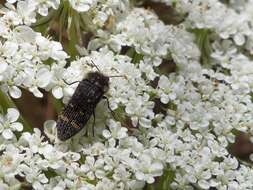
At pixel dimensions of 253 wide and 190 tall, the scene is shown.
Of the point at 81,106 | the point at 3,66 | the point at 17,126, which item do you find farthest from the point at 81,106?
the point at 3,66

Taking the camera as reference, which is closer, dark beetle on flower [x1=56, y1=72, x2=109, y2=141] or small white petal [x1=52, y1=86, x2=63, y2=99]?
dark beetle on flower [x1=56, y1=72, x2=109, y2=141]

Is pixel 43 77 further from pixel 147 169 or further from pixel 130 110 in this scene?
pixel 147 169

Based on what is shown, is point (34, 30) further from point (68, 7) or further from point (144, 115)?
point (144, 115)

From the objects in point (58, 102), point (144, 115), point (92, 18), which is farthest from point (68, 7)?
point (144, 115)

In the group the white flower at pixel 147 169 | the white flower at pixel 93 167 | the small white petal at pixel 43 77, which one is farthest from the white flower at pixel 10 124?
the white flower at pixel 147 169

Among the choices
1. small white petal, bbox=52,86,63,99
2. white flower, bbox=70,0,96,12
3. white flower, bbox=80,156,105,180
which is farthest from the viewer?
white flower, bbox=70,0,96,12

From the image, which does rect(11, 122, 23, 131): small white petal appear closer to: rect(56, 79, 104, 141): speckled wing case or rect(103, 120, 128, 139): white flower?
rect(56, 79, 104, 141): speckled wing case

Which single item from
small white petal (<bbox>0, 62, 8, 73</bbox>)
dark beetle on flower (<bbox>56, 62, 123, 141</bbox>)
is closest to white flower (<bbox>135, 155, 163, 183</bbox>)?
dark beetle on flower (<bbox>56, 62, 123, 141</bbox>)

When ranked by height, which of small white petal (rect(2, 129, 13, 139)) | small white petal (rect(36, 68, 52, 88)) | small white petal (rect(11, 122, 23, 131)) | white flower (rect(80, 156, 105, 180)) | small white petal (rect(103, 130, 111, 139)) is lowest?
white flower (rect(80, 156, 105, 180))

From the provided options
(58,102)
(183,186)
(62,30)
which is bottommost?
(183,186)
